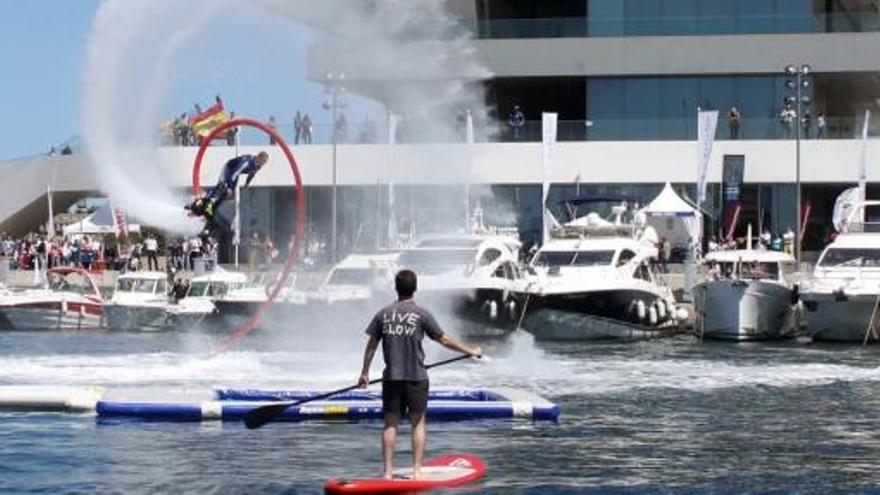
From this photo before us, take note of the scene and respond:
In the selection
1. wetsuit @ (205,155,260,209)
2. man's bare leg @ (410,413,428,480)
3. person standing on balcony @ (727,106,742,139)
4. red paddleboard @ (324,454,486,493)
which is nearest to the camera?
red paddleboard @ (324,454,486,493)

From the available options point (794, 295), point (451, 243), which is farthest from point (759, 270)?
point (451, 243)

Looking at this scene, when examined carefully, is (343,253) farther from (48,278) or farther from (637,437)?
(637,437)

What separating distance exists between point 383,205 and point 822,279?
514 inches

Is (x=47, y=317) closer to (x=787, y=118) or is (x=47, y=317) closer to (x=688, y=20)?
(x=787, y=118)

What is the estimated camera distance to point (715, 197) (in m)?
72.2

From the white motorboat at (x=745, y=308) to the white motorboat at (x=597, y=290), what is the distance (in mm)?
1577

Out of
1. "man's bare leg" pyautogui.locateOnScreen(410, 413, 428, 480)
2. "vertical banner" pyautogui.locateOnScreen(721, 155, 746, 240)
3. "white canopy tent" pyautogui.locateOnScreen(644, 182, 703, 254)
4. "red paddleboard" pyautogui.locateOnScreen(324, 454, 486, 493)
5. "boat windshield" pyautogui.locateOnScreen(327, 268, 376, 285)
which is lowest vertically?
"red paddleboard" pyautogui.locateOnScreen(324, 454, 486, 493)

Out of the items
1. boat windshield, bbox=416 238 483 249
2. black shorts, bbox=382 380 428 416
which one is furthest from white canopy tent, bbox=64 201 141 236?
black shorts, bbox=382 380 428 416

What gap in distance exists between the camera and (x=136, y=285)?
5922 cm

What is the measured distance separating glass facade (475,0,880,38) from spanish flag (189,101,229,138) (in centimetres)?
3209

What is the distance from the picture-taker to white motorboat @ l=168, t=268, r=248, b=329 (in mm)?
53500

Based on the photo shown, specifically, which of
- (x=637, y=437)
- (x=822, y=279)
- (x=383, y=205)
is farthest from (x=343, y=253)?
(x=637, y=437)

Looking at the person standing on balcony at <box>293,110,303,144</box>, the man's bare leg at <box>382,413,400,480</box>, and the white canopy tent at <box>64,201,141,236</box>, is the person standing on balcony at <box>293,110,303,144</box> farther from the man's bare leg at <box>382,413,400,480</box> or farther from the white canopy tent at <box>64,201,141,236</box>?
the man's bare leg at <box>382,413,400,480</box>

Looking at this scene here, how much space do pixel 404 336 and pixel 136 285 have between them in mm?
43642
